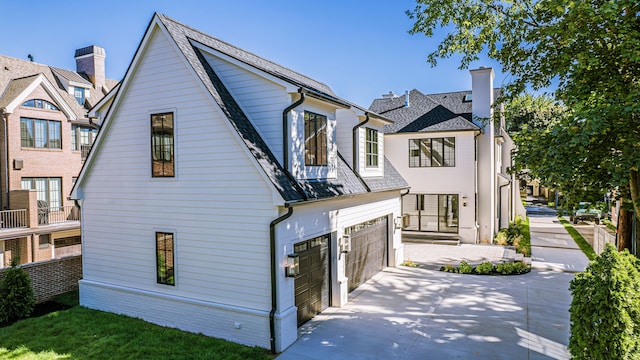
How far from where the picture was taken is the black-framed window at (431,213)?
2108 centimetres

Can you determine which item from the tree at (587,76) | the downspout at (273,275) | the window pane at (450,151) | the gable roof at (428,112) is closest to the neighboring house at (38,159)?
the downspout at (273,275)

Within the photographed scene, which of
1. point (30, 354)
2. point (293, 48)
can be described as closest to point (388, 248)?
point (293, 48)

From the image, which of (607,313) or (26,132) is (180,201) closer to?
(607,313)

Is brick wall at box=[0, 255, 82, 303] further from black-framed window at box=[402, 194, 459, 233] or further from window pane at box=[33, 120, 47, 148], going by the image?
black-framed window at box=[402, 194, 459, 233]

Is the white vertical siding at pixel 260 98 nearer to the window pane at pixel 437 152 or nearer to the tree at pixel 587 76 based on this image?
the tree at pixel 587 76

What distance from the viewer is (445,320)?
32.5 ft

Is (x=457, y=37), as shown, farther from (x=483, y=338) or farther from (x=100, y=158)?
(x=100, y=158)

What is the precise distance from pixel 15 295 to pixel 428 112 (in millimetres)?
19801

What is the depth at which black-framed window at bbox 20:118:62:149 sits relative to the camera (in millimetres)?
19453

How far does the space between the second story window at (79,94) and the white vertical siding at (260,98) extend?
18591 millimetres

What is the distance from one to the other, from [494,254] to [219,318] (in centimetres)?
1362

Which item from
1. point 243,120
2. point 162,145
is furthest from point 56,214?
point 243,120

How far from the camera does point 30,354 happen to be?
8.23 meters

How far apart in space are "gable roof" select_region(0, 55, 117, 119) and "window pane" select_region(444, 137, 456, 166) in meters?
19.3
